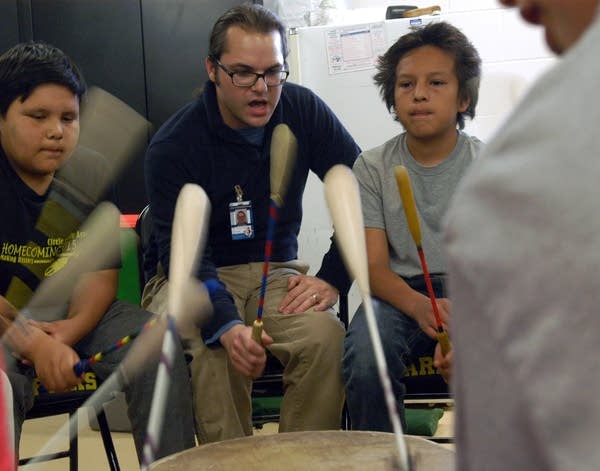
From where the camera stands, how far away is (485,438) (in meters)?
0.50

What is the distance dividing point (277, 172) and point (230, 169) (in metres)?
0.34

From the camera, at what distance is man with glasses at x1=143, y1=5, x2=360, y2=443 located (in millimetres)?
1959

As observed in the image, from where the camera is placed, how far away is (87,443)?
2.80m

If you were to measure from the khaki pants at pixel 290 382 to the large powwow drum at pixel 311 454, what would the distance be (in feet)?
1.89

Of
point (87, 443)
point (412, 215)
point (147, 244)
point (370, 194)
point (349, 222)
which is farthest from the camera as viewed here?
point (87, 443)

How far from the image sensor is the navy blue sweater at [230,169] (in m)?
2.15

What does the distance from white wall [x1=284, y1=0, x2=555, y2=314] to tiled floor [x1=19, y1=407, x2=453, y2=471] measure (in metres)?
0.77

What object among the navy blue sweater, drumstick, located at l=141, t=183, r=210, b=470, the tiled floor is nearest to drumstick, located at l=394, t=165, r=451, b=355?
the navy blue sweater

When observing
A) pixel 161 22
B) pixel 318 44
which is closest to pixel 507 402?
pixel 318 44

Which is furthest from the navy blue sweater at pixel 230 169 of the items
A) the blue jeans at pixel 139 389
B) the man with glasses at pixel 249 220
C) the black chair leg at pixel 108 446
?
the black chair leg at pixel 108 446

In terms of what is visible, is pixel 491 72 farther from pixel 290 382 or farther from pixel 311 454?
pixel 311 454

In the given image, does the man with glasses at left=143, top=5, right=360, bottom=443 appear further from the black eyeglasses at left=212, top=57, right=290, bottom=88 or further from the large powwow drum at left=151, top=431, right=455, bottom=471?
the large powwow drum at left=151, top=431, right=455, bottom=471

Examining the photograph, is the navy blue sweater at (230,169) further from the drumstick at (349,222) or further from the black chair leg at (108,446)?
the drumstick at (349,222)

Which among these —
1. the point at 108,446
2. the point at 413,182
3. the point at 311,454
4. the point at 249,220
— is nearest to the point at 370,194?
the point at 413,182
